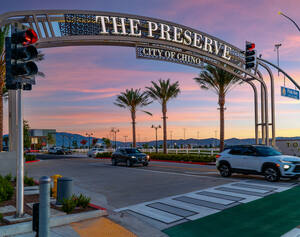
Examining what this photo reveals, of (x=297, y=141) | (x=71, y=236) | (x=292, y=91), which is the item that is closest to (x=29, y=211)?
(x=71, y=236)

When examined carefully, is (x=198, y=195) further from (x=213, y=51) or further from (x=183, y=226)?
(x=213, y=51)

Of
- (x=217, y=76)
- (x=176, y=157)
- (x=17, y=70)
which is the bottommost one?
(x=176, y=157)

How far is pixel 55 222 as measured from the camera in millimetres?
7742

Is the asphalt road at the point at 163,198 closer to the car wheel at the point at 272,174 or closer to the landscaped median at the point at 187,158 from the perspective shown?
the car wheel at the point at 272,174

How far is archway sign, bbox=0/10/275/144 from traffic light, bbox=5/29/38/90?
9.45m

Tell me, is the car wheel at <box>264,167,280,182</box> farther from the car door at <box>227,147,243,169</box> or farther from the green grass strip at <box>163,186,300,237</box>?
the green grass strip at <box>163,186,300,237</box>

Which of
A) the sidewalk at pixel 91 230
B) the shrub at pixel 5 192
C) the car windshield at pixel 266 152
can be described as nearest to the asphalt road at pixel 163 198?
the sidewalk at pixel 91 230

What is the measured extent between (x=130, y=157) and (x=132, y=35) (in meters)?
10.3

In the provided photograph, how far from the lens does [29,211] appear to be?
28.3ft

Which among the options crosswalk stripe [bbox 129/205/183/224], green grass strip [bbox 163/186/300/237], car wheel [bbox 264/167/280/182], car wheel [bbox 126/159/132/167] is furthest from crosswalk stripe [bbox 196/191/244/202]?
car wheel [bbox 126/159/132/167]

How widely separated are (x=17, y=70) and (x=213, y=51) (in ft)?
65.2

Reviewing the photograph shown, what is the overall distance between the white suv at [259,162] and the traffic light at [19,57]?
12.0 m

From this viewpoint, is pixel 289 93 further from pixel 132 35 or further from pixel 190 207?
pixel 190 207

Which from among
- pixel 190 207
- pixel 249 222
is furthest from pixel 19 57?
pixel 249 222
